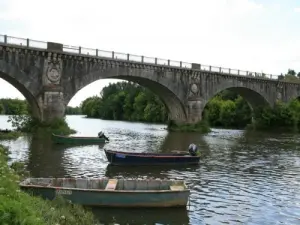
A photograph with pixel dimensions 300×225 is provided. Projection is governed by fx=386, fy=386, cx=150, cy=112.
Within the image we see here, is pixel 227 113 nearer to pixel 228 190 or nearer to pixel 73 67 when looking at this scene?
pixel 73 67

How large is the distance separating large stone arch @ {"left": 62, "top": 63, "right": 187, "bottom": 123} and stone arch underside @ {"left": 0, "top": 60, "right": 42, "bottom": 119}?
10.3 ft

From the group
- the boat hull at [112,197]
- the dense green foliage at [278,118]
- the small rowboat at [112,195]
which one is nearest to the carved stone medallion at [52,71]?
the small rowboat at [112,195]

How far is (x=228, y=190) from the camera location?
16734 mm

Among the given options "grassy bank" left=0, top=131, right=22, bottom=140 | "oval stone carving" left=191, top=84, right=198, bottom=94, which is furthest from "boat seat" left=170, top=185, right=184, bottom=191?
"oval stone carving" left=191, top=84, right=198, bottom=94

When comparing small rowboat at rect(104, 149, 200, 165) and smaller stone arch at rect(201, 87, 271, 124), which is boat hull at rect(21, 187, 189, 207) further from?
smaller stone arch at rect(201, 87, 271, 124)

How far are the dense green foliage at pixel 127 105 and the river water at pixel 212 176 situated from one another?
60.7 metres

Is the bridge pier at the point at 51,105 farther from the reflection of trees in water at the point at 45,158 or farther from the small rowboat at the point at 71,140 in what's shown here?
the small rowboat at the point at 71,140

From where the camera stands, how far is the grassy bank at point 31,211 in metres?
6.68

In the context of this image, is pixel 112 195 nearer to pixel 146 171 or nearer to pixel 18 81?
pixel 146 171

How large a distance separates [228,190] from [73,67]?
2664 centimetres

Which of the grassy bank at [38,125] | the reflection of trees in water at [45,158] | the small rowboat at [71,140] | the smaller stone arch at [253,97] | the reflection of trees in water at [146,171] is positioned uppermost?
the smaller stone arch at [253,97]

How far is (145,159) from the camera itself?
22.6 m

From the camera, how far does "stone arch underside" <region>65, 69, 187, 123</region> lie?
40066 millimetres

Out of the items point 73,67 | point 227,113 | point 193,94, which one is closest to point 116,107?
point 227,113
